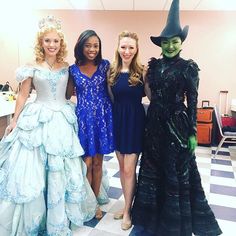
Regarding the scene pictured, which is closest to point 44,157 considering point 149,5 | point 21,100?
point 21,100

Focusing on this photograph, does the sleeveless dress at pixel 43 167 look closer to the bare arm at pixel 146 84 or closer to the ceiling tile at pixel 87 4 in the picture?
the bare arm at pixel 146 84

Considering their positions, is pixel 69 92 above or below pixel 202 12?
below

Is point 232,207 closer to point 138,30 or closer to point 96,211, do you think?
point 96,211

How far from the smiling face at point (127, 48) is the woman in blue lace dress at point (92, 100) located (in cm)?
18

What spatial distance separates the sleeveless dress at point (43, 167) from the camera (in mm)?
1776

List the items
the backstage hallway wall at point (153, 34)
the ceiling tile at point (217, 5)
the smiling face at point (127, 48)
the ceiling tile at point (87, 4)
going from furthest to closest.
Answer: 1. the backstage hallway wall at point (153, 34)
2. the ceiling tile at point (87, 4)
3. the ceiling tile at point (217, 5)
4. the smiling face at point (127, 48)

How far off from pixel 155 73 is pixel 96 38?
50 centimetres

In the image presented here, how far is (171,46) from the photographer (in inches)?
69.1

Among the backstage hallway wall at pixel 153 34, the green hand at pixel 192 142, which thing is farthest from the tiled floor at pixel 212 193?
the backstage hallway wall at pixel 153 34

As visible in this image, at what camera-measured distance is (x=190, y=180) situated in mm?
1889

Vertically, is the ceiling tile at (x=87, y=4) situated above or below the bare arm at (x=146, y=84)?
above

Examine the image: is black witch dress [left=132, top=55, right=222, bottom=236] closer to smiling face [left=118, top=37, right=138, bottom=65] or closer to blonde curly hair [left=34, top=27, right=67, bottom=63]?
smiling face [left=118, top=37, right=138, bottom=65]

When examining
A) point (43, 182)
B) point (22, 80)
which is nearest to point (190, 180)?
point (43, 182)

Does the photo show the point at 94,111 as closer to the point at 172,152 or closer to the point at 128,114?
the point at 128,114
